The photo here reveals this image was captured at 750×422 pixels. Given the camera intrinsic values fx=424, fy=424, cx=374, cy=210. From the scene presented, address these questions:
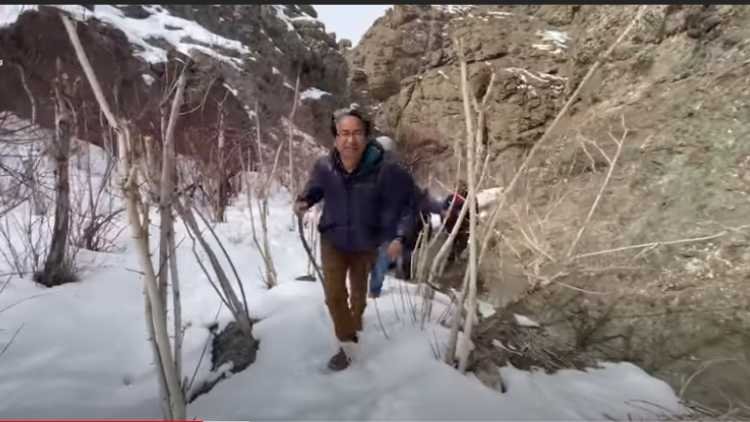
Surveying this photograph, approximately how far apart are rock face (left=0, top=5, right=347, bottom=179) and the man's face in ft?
6.92

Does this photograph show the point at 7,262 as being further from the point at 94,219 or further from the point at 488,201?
the point at 488,201

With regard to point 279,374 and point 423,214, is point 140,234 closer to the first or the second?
point 279,374

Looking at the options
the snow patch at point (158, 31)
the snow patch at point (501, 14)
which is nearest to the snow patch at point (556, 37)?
the snow patch at point (501, 14)

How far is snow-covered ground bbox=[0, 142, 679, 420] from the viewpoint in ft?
5.66

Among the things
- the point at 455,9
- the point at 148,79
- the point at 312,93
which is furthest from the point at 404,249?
the point at 312,93

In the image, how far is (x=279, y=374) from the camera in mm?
1953

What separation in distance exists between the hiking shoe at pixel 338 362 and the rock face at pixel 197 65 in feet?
8.30

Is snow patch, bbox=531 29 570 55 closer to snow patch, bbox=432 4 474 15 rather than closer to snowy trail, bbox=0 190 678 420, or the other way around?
snow patch, bbox=432 4 474 15

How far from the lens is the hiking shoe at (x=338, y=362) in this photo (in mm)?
2016

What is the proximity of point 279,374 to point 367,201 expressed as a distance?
2.93 feet

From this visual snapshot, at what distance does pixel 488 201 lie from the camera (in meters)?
4.30

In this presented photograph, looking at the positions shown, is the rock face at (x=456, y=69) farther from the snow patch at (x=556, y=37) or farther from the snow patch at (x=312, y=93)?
the snow patch at (x=312, y=93)

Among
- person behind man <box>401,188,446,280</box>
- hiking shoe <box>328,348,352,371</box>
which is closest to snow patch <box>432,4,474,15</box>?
person behind man <box>401,188,446,280</box>

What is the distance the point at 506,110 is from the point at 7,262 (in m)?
8.53
